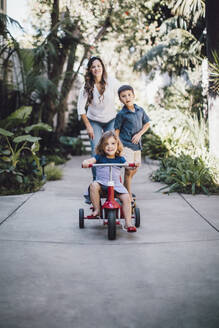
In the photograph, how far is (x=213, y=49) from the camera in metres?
7.89

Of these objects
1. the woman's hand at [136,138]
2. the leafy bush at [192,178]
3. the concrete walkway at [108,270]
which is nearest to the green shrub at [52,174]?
the leafy bush at [192,178]

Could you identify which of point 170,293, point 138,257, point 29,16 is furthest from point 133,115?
point 29,16

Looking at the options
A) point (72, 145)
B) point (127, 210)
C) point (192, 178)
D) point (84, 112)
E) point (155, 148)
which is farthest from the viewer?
point (72, 145)

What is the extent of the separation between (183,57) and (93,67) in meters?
8.07

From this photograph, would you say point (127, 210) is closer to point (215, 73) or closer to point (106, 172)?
point (106, 172)

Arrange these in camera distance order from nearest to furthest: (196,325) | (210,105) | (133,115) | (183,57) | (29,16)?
(196,325), (133,115), (210,105), (183,57), (29,16)

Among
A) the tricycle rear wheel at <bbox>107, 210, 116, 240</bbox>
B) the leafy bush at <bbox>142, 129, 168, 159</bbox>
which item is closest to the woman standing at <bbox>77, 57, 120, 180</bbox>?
the tricycle rear wheel at <bbox>107, 210, 116, 240</bbox>

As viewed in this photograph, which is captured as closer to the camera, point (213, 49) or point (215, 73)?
point (215, 73)

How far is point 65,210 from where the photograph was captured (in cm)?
583

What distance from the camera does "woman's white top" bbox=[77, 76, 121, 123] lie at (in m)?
5.75

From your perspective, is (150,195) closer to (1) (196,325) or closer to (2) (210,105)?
(2) (210,105)

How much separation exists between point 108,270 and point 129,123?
7.93 ft

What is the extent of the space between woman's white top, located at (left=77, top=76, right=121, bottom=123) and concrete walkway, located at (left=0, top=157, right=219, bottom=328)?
1307 millimetres

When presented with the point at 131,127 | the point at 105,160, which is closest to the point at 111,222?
the point at 105,160
